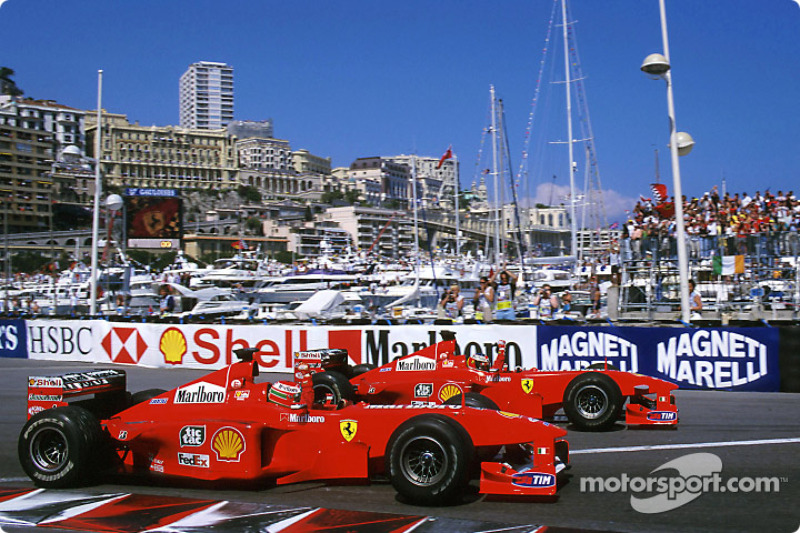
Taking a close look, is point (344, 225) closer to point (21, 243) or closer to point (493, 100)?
point (21, 243)

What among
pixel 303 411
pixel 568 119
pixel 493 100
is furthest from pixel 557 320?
pixel 493 100

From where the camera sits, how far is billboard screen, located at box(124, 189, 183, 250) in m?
42.9

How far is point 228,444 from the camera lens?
6715 mm

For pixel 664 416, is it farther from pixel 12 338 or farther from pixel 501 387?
pixel 12 338

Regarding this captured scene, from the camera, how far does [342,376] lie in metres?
10.1

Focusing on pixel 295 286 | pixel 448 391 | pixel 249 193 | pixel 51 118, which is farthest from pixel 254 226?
pixel 448 391

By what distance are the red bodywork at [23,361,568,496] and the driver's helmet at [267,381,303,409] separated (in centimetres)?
8

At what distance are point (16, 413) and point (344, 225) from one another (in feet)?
351

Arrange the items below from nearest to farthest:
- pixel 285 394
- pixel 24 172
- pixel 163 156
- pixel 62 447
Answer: pixel 62 447 → pixel 285 394 → pixel 24 172 → pixel 163 156

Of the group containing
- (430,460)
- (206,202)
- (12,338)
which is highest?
(206,202)

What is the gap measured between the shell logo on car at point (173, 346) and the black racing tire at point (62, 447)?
33.5 ft

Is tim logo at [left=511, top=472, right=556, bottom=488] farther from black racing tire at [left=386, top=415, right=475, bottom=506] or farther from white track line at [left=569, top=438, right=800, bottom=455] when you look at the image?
white track line at [left=569, top=438, right=800, bottom=455]

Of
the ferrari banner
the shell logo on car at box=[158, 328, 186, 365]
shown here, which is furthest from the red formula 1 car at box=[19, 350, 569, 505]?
the ferrari banner

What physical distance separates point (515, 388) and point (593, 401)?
3.26 feet
